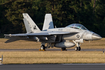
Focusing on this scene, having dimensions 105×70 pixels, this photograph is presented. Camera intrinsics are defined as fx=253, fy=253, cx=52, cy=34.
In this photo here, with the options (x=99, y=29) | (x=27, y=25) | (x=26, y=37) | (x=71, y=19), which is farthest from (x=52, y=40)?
(x=99, y=29)

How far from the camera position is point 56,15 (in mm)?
66312

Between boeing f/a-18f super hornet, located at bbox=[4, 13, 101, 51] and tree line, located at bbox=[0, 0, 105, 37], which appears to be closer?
boeing f/a-18f super hornet, located at bbox=[4, 13, 101, 51]

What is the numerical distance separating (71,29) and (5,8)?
163 feet

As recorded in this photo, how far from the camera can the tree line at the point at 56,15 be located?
216ft

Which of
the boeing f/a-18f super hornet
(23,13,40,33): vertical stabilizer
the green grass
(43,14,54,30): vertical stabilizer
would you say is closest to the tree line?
(43,14,54,30): vertical stabilizer

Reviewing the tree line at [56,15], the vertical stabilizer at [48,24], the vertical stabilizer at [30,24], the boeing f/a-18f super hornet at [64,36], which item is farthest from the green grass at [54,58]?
the tree line at [56,15]

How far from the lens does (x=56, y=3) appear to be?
A: 69625 mm

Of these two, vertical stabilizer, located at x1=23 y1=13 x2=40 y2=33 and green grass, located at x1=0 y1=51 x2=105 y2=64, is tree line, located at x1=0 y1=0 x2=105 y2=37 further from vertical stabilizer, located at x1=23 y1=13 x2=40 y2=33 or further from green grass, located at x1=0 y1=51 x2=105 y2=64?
green grass, located at x1=0 y1=51 x2=105 y2=64

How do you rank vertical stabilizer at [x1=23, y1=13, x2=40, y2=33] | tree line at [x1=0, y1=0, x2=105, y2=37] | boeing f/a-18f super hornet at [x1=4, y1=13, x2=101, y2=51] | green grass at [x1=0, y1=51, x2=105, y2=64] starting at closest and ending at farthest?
green grass at [x1=0, y1=51, x2=105, y2=64] < boeing f/a-18f super hornet at [x1=4, y1=13, x2=101, y2=51] < vertical stabilizer at [x1=23, y1=13, x2=40, y2=33] < tree line at [x1=0, y1=0, x2=105, y2=37]

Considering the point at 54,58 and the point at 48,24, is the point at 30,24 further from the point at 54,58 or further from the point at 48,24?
the point at 54,58

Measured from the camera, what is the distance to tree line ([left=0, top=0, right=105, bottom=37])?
65875mm

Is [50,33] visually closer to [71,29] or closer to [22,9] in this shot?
[71,29]

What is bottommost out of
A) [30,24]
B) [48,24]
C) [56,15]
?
[56,15]

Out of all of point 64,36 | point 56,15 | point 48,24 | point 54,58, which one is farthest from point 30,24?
point 56,15
